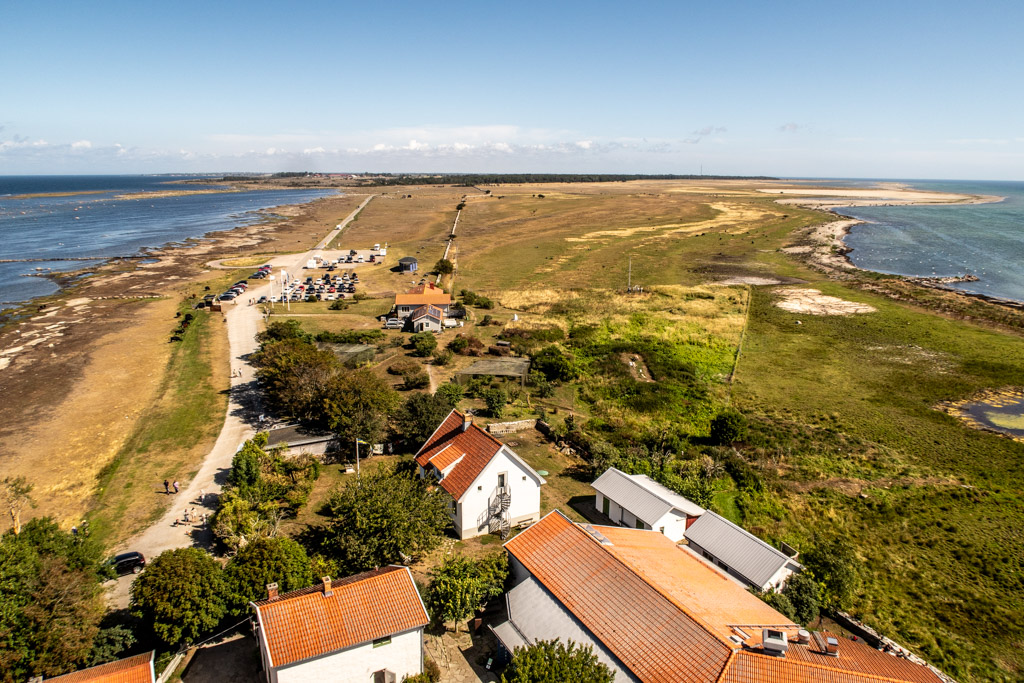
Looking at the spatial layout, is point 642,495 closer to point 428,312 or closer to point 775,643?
point 775,643

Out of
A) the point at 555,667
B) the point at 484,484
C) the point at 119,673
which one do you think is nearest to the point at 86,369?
the point at 119,673

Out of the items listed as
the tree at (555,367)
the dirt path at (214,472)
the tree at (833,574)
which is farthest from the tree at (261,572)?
the tree at (555,367)

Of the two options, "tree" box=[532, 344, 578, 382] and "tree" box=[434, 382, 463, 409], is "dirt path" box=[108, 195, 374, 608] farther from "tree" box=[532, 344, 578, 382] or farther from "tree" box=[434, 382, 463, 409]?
"tree" box=[532, 344, 578, 382]

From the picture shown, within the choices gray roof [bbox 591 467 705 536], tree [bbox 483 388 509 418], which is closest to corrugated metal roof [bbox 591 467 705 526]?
gray roof [bbox 591 467 705 536]

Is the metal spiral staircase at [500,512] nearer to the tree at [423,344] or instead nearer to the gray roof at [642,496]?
the gray roof at [642,496]

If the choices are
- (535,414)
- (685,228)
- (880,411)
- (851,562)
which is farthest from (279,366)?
(685,228)

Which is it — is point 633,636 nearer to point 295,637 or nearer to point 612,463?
point 295,637
